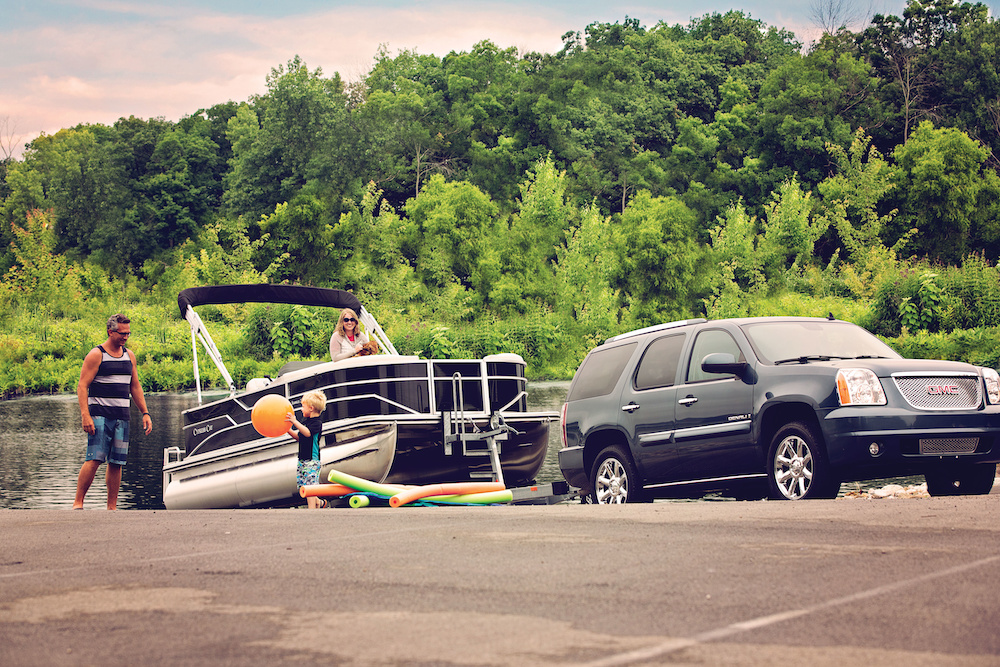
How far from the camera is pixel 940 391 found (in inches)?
411

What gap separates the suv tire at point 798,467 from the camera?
1033 centimetres

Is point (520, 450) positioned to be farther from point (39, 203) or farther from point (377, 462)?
point (39, 203)

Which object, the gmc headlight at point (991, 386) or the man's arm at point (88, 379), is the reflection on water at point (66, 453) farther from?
the gmc headlight at point (991, 386)

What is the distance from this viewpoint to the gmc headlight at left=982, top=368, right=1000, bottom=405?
10656 millimetres

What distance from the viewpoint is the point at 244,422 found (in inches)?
633

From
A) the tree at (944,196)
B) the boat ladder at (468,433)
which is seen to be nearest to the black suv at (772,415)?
the boat ladder at (468,433)

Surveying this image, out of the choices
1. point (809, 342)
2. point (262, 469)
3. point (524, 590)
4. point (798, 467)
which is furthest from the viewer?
point (262, 469)

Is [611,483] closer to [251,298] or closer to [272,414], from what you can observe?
[272,414]

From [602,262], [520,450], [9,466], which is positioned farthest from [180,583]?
[602,262]

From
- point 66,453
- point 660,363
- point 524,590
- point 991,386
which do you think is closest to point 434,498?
point 660,363

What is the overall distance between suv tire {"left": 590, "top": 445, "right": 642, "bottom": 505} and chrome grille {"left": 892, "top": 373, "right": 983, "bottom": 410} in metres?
2.98

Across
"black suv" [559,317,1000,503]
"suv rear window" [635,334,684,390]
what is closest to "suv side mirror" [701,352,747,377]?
"black suv" [559,317,1000,503]

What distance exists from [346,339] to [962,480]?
7.80m

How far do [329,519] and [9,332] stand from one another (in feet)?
189
